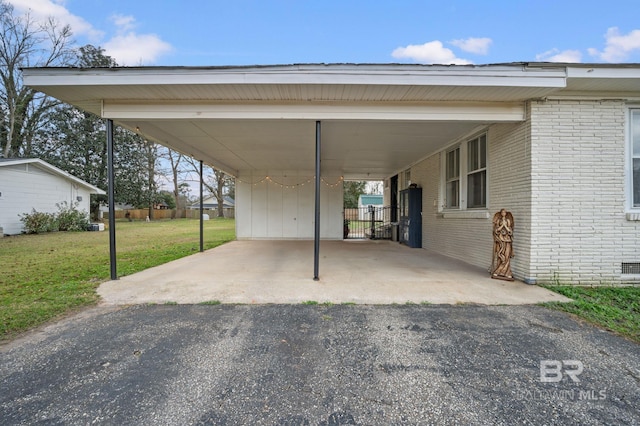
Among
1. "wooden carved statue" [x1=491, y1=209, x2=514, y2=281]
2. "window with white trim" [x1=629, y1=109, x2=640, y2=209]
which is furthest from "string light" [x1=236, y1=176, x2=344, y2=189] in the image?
"window with white trim" [x1=629, y1=109, x2=640, y2=209]

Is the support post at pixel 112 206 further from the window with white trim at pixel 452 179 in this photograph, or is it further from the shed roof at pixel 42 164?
the shed roof at pixel 42 164

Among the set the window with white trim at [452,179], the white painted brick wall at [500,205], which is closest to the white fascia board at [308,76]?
the white painted brick wall at [500,205]

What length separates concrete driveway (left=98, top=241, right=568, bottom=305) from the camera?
151 inches

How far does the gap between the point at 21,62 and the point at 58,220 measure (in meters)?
14.7

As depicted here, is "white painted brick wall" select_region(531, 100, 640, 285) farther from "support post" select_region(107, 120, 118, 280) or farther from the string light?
the string light

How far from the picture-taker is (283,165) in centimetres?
1058

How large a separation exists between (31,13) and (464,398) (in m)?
30.8

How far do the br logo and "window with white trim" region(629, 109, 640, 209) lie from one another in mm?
4076

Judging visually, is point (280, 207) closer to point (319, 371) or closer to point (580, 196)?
point (580, 196)

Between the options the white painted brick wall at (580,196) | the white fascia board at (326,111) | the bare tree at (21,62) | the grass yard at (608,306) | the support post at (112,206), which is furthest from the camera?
the bare tree at (21,62)

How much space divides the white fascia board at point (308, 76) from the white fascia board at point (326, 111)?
0.60m

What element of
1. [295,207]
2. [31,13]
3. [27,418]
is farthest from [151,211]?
[27,418]

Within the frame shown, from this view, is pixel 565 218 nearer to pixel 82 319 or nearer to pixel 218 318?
pixel 218 318

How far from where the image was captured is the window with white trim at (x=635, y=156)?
4.54 m
